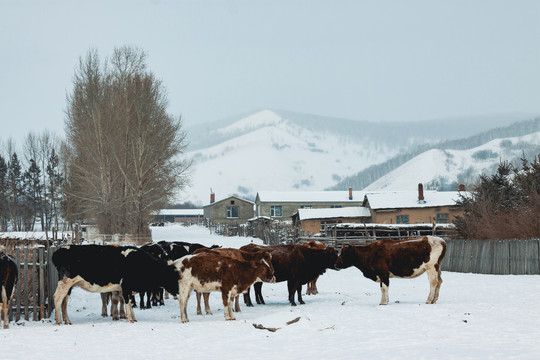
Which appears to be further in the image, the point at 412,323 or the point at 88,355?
the point at 412,323

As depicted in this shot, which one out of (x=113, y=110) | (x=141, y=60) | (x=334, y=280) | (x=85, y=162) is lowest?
(x=334, y=280)

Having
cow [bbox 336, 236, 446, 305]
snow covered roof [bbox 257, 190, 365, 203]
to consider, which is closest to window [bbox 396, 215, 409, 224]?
snow covered roof [bbox 257, 190, 365, 203]

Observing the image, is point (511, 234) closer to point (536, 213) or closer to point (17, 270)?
point (536, 213)

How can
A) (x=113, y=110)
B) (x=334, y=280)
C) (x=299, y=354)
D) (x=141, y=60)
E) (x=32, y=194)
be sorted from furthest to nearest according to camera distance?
1. (x=32, y=194)
2. (x=141, y=60)
3. (x=113, y=110)
4. (x=334, y=280)
5. (x=299, y=354)

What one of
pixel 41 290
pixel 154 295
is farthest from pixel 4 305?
pixel 154 295

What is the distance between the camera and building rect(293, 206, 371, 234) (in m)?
59.8

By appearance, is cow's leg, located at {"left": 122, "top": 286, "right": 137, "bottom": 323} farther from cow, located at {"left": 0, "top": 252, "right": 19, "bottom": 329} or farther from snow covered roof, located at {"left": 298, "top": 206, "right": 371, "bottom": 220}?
snow covered roof, located at {"left": 298, "top": 206, "right": 371, "bottom": 220}

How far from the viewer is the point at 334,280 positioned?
25734 millimetres

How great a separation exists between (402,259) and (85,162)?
3994 centimetres

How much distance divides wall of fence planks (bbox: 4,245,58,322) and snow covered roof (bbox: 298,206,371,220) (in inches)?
1772

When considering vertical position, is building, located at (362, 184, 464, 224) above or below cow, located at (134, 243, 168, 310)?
above

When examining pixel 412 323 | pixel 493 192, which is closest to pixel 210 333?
pixel 412 323

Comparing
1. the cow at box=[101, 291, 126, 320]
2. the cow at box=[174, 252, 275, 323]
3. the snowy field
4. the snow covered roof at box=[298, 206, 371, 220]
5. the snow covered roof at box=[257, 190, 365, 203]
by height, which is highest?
the snow covered roof at box=[257, 190, 365, 203]

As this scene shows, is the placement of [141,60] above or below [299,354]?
above
